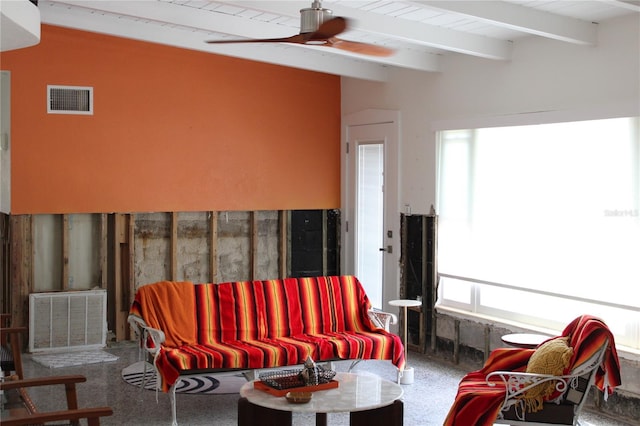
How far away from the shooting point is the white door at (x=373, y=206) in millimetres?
7636

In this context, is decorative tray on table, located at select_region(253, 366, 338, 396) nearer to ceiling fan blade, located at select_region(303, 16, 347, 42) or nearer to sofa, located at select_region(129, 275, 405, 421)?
sofa, located at select_region(129, 275, 405, 421)

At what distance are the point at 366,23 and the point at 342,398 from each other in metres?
2.71

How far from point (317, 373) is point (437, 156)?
2.99 meters

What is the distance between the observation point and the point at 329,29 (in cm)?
405

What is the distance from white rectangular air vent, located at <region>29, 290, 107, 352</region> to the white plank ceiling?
2.42m

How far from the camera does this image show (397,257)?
759cm

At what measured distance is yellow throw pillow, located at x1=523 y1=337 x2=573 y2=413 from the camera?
14.0ft

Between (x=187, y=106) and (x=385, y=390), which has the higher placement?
(x=187, y=106)

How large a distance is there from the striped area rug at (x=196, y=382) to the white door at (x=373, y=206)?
202cm

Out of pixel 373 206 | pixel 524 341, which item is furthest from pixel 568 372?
pixel 373 206

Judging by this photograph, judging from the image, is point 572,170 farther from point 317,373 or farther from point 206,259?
point 206,259

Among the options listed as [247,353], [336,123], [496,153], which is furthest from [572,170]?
[336,123]

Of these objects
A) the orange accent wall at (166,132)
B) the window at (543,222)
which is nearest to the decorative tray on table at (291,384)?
the window at (543,222)

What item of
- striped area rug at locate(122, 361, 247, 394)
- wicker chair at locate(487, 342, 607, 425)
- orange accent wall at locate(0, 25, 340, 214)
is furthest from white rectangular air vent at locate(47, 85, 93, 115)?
wicker chair at locate(487, 342, 607, 425)
